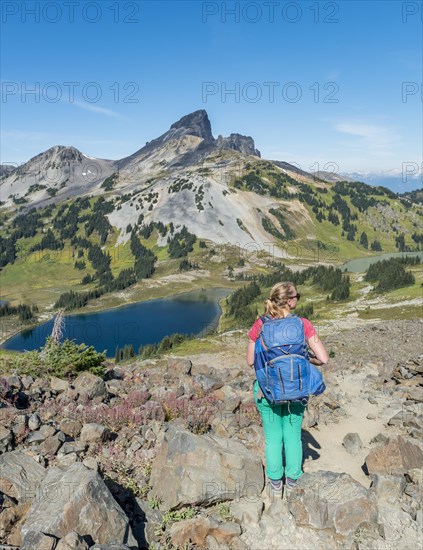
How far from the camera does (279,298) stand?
28.6ft

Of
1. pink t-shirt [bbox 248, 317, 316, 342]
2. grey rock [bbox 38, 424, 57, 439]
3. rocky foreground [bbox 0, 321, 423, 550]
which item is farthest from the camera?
grey rock [bbox 38, 424, 57, 439]

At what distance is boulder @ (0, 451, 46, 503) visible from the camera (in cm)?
840

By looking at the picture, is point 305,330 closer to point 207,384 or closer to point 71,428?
point 71,428

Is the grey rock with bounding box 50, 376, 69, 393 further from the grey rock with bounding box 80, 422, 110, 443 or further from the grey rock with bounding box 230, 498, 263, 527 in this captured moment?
the grey rock with bounding box 230, 498, 263, 527

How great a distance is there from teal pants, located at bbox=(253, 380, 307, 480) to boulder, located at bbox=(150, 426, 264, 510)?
0.72 m

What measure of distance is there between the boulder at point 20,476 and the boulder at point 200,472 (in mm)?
2711

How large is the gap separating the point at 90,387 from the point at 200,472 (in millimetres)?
7610

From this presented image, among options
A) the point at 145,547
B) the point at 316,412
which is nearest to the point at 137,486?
the point at 145,547

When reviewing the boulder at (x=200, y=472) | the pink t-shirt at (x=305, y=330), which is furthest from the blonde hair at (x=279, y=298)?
the boulder at (x=200, y=472)

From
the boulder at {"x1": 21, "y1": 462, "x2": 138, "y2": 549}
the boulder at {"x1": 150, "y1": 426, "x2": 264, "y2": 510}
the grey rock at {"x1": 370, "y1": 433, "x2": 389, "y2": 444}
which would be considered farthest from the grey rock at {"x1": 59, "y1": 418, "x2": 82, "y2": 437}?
the grey rock at {"x1": 370, "y1": 433, "x2": 389, "y2": 444}

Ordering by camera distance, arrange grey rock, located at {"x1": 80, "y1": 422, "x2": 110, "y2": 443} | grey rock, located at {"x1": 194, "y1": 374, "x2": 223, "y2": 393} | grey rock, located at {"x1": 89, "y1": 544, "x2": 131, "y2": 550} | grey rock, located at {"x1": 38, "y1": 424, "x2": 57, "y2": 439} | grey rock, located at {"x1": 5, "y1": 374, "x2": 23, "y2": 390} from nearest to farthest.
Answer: grey rock, located at {"x1": 89, "y1": 544, "x2": 131, "y2": 550} < grey rock, located at {"x1": 38, "y1": 424, "x2": 57, "y2": 439} < grey rock, located at {"x1": 80, "y1": 422, "x2": 110, "y2": 443} < grey rock, located at {"x1": 5, "y1": 374, "x2": 23, "y2": 390} < grey rock, located at {"x1": 194, "y1": 374, "x2": 223, "y2": 393}

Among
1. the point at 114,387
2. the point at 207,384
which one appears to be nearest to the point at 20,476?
the point at 114,387

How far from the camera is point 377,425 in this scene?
1535cm

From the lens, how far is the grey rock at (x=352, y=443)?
12820mm
